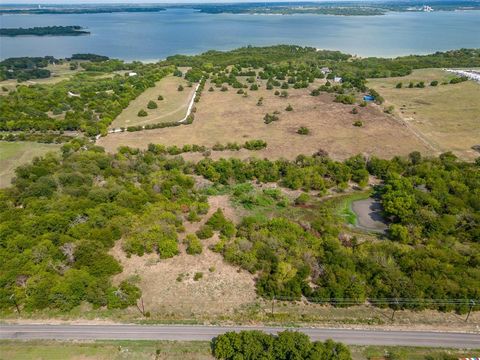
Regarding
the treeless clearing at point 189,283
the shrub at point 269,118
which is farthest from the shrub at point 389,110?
the treeless clearing at point 189,283

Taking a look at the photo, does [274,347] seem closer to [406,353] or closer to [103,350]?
[406,353]

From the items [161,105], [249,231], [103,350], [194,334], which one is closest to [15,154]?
[161,105]

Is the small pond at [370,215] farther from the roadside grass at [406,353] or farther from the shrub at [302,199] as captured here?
the roadside grass at [406,353]

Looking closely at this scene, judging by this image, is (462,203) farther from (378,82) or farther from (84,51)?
(84,51)

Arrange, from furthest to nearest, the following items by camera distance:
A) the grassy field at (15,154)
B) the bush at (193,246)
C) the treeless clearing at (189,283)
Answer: the grassy field at (15,154)
the bush at (193,246)
the treeless clearing at (189,283)

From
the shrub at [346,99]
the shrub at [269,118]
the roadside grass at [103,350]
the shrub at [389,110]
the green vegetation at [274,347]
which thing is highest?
the shrub at [346,99]

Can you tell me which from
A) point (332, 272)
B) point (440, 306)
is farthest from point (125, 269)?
point (440, 306)
